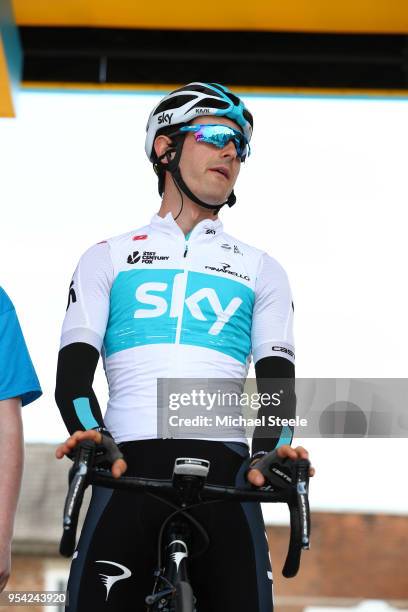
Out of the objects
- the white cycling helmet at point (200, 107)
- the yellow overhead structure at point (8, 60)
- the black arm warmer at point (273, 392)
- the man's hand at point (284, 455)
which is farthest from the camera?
the yellow overhead structure at point (8, 60)

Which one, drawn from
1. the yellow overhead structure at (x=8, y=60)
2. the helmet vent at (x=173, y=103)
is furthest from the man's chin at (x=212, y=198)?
the yellow overhead structure at (x=8, y=60)

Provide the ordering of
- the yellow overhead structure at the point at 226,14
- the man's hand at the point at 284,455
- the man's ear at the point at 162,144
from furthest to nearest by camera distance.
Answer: the yellow overhead structure at the point at 226,14
the man's ear at the point at 162,144
the man's hand at the point at 284,455

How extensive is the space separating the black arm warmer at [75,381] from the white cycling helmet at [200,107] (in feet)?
Result: 3.37

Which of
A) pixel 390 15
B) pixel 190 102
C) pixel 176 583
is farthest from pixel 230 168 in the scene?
pixel 390 15

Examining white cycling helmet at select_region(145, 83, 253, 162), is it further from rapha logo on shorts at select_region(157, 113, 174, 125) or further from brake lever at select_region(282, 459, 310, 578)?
brake lever at select_region(282, 459, 310, 578)

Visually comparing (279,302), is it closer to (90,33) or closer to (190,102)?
(190,102)

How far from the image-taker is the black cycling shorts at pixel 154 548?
9.07ft

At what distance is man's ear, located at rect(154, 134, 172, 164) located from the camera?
3711mm

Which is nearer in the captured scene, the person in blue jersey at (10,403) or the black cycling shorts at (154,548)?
the black cycling shorts at (154,548)

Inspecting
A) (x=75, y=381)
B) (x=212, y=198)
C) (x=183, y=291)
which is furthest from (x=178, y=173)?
(x=75, y=381)

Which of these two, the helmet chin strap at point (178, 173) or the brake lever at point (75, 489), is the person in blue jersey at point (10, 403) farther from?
the helmet chin strap at point (178, 173)

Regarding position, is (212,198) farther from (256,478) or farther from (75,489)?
(75,489)

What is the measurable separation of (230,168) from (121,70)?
3.30 meters

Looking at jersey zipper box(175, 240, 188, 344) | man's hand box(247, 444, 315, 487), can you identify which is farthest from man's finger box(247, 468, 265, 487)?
jersey zipper box(175, 240, 188, 344)
